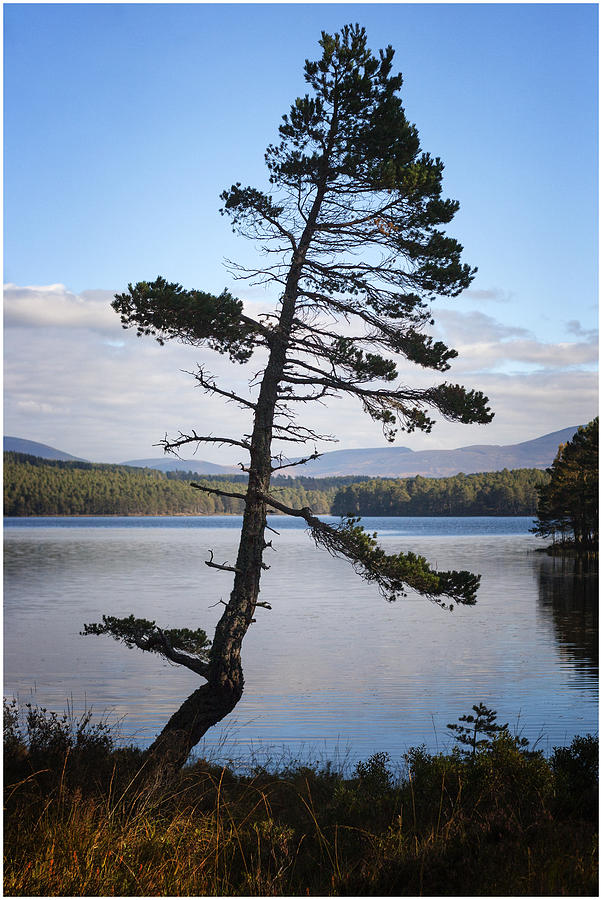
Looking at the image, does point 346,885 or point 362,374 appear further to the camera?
point 362,374

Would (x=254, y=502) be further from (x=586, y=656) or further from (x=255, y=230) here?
(x=586, y=656)

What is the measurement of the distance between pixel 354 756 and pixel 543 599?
79.0ft

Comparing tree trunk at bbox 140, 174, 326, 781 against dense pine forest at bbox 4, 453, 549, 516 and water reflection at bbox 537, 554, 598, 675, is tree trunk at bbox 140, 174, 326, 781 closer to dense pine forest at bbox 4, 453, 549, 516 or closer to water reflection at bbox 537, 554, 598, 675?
water reflection at bbox 537, 554, 598, 675

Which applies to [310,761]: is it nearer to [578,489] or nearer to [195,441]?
[195,441]

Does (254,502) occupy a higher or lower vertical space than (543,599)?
higher

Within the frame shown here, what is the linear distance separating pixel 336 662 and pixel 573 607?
47.3ft

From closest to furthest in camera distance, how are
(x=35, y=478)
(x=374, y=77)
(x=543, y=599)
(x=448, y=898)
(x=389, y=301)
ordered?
(x=448, y=898), (x=374, y=77), (x=389, y=301), (x=543, y=599), (x=35, y=478)

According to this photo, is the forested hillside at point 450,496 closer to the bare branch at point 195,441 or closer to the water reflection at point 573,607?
the water reflection at point 573,607

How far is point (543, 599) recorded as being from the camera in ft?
111

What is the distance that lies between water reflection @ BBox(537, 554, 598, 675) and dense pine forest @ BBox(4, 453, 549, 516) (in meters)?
63.1

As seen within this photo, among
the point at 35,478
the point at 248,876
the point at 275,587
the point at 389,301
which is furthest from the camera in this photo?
the point at 35,478

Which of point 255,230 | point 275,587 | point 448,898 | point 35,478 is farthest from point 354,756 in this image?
point 35,478

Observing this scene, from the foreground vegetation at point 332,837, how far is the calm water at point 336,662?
4325 mm

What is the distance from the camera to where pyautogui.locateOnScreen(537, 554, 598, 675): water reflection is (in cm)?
2196
